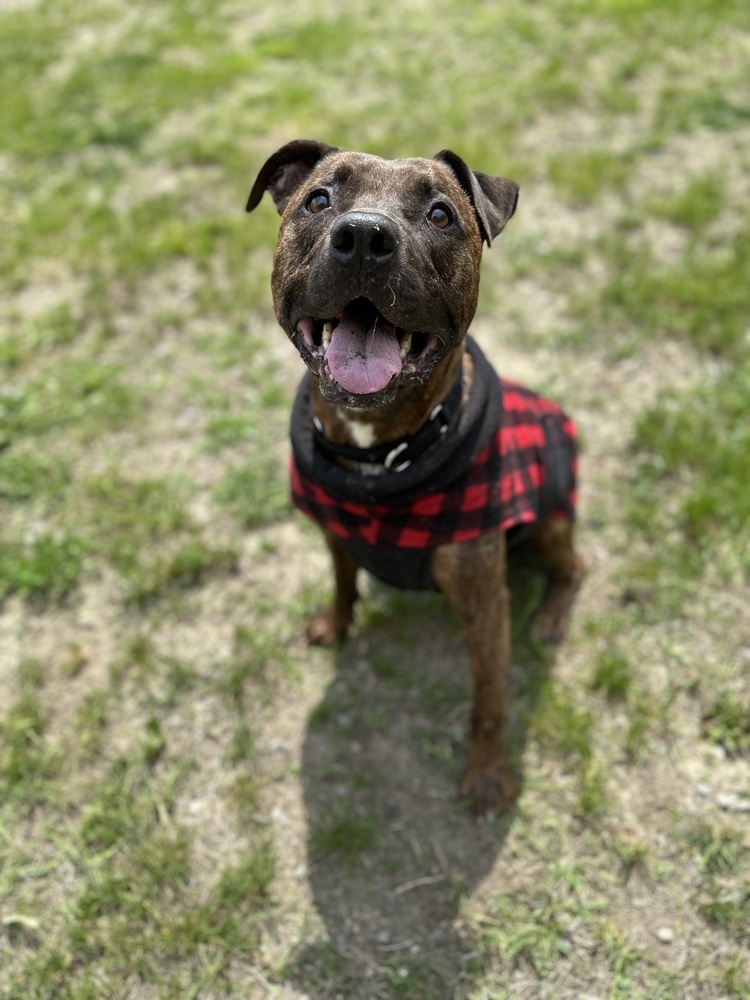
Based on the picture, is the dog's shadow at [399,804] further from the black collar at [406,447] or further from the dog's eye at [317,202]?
the dog's eye at [317,202]

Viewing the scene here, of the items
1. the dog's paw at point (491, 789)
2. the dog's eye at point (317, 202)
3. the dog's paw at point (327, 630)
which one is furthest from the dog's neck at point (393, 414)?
the dog's paw at point (491, 789)

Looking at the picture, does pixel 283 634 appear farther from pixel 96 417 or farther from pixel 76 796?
pixel 96 417

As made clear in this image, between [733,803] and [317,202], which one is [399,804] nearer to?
[733,803]

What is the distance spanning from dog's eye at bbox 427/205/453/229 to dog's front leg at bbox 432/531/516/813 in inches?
43.9

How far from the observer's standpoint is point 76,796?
3.35 meters

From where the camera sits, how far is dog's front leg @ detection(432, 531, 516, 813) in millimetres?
2861

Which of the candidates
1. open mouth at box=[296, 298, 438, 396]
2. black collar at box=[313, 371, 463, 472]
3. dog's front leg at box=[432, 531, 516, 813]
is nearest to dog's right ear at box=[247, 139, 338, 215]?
open mouth at box=[296, 298, 438, 396]

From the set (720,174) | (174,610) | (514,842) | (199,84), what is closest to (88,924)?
(174,610)

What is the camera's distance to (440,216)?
7.94 feet

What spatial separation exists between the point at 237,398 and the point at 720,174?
14.1ft

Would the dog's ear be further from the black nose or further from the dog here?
the black nose

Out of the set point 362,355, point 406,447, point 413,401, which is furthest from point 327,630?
point 362,355

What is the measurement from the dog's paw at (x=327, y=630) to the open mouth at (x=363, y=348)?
5.65 ft

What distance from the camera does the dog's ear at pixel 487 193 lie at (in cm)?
256
